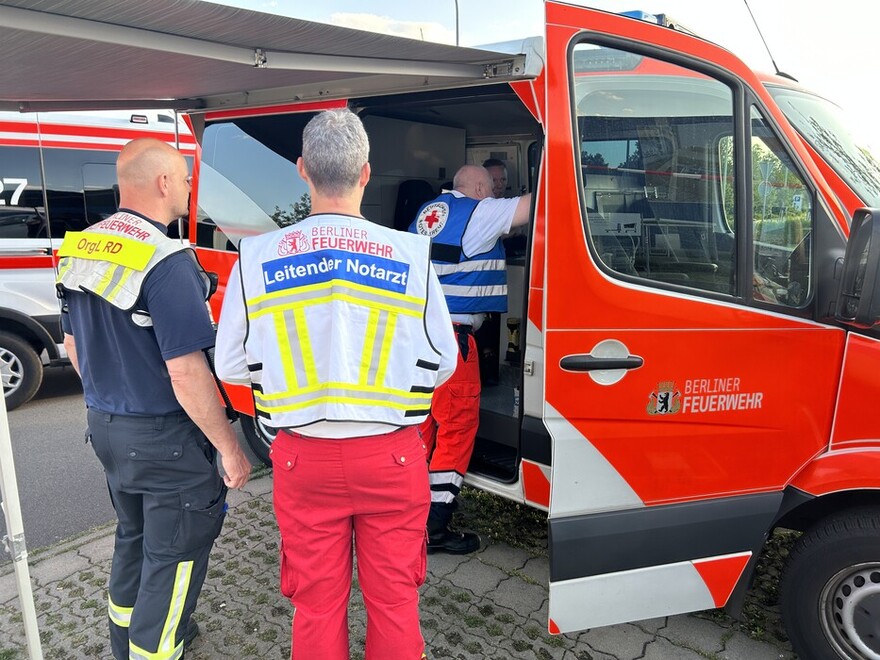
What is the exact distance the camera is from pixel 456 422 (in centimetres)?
292

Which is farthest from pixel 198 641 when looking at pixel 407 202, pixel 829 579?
pixel 407 202

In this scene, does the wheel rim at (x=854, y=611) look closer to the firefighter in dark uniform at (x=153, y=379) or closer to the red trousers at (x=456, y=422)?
the red trousers at (x=456, y=422)

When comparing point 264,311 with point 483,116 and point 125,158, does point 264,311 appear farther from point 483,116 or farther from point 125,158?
point 483,116

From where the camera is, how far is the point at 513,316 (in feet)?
13.5

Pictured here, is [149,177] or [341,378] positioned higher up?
[149,177]

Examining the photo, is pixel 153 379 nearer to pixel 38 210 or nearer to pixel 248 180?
pixel 248 180

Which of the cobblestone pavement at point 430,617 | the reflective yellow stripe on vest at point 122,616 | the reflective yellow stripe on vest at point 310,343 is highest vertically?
the reflective yellow stripe on vest at point 310,343

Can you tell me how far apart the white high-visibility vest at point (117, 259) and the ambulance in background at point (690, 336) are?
122 centimetres

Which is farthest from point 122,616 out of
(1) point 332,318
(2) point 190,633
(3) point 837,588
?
(3) point 837,588

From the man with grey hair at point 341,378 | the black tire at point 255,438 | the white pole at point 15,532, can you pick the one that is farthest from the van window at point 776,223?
the black tire at point 255,438

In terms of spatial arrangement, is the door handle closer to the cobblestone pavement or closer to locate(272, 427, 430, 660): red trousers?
locate(272, 427, 430, 660): red trousers

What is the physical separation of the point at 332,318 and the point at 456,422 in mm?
1423

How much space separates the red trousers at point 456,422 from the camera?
115 inches

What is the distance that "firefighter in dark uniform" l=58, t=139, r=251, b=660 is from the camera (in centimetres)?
190
